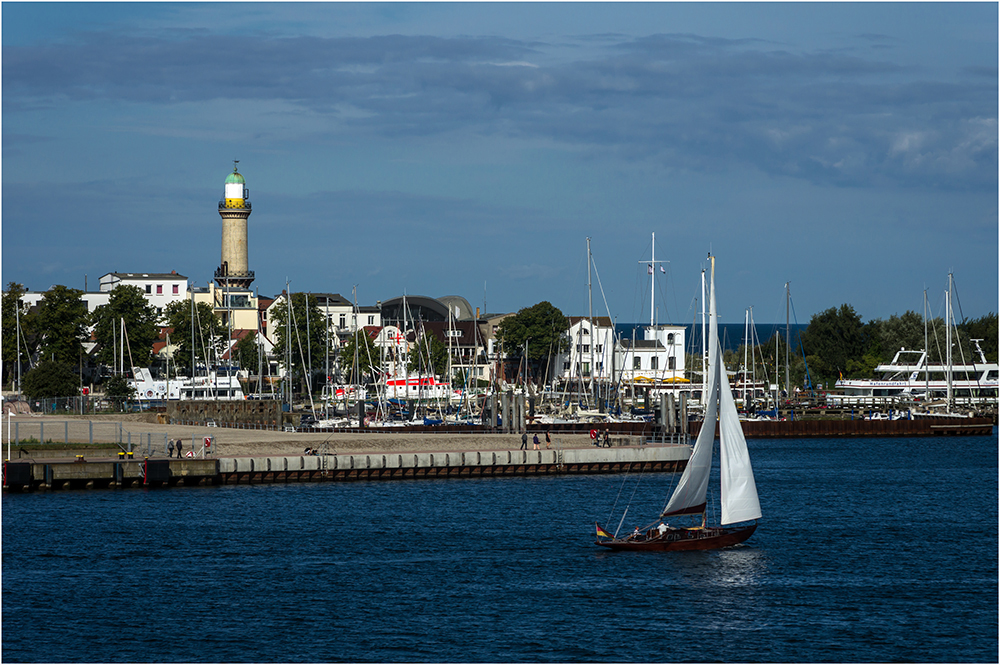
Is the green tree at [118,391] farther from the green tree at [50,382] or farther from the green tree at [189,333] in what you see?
the green tree at [189,333]

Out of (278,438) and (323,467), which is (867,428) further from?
(323,467)

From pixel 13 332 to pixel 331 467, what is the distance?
213 feet

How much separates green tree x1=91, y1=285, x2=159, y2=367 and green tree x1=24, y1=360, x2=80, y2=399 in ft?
46.0

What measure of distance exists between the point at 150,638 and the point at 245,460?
37.2m

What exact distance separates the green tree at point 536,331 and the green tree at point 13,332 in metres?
60.2

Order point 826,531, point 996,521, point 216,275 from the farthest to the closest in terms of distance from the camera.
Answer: point 216,275
point 996,521
point 826,531

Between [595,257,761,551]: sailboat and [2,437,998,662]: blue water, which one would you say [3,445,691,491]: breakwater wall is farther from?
[595,257,761,551]: sailboat

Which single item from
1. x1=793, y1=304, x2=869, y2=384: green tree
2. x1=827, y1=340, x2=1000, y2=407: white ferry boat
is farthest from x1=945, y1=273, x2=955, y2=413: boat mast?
x1=793, y1=304, x2=869, y2=384: green tree

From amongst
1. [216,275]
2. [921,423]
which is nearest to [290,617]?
[921,423]

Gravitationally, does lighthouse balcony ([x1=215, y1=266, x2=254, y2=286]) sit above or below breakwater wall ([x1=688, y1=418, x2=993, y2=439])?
above

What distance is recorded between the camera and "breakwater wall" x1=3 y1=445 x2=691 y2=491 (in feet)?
232

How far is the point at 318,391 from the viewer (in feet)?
479

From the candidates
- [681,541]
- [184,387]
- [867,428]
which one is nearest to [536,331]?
[184,387]

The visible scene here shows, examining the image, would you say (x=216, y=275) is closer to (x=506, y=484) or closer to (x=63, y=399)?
(x=63, y=399)
